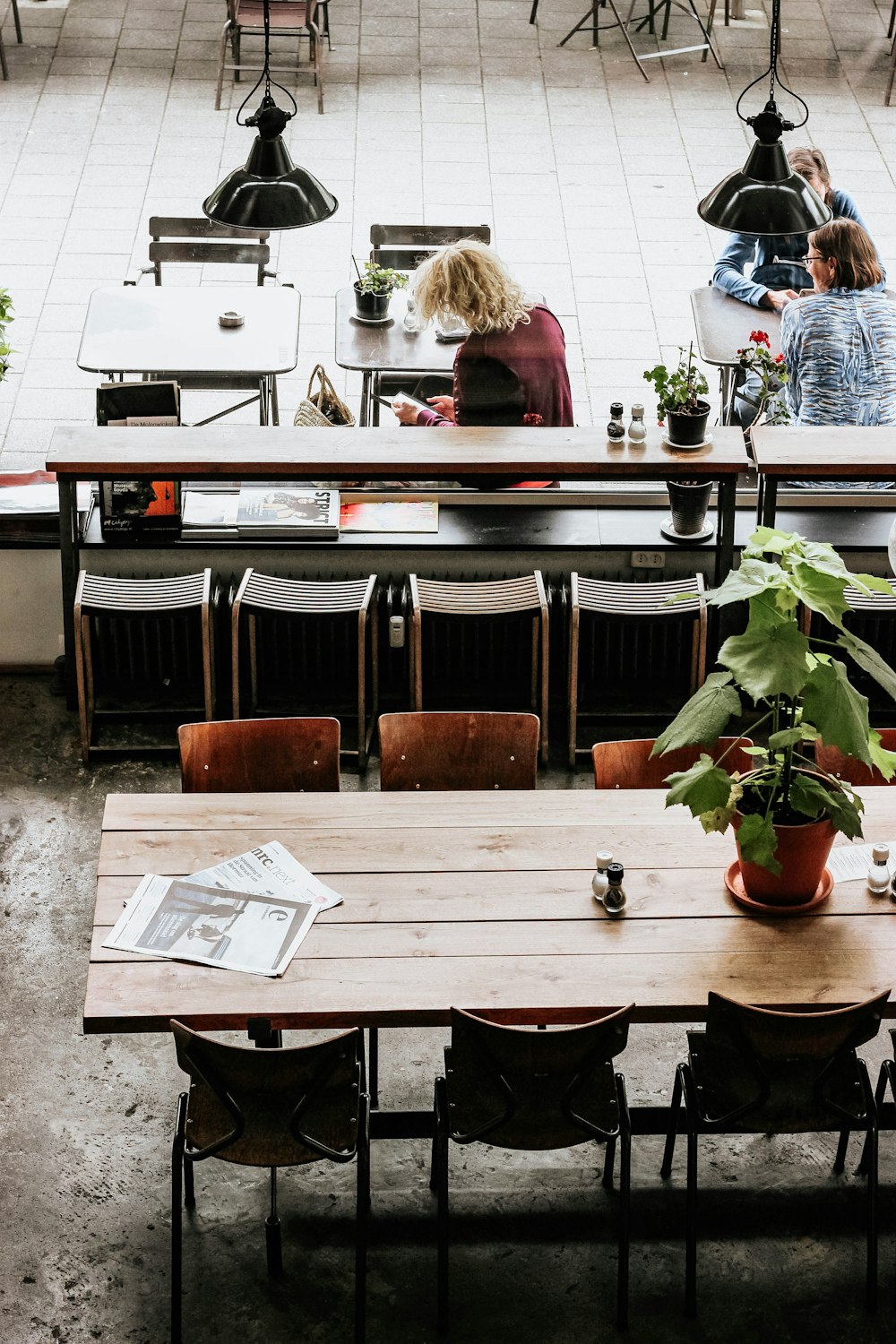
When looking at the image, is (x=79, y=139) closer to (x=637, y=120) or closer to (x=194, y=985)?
(x=637, y=120)

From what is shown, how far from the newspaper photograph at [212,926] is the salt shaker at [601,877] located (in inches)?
29.4

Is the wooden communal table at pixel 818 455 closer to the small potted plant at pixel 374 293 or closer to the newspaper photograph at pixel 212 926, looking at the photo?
the small potted plant at pixel 374 293

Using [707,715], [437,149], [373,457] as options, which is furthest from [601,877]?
[437,149]

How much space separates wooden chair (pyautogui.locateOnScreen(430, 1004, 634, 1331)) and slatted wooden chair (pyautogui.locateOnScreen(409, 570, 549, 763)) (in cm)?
230

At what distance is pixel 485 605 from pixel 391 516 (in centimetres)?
64

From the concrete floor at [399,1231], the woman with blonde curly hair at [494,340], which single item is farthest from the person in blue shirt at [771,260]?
the concrete floor at [399,1231]

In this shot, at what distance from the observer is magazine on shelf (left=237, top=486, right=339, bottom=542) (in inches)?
256

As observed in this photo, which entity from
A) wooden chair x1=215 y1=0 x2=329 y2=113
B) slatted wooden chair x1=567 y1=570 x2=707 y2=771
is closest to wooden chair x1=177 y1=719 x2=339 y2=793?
slatted wooden chair x1=567 y1=570 x2=707 y2=771

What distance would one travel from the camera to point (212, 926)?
4328mm

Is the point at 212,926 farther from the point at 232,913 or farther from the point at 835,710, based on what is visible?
the point at 835,710

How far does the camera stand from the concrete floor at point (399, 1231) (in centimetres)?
430

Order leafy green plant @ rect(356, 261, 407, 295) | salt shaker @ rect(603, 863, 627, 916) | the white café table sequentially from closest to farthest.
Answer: salt shaker @ rect(603, 863, 627, 916) < the white café table < leafy green plant @ rect(356, 261, 407, 295)

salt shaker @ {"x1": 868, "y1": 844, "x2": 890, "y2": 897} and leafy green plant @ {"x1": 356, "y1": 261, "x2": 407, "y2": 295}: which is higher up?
leafy green plant @ {"x1": 356, "y1": 261, "x2": 407, "y2": 295}

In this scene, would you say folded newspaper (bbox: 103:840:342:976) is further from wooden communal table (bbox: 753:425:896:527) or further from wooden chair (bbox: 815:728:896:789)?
wooden communal table (bbox: 753:425:896:527)
